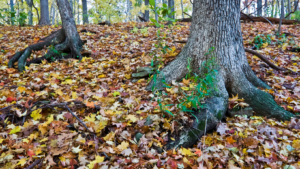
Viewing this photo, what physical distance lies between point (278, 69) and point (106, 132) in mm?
3759

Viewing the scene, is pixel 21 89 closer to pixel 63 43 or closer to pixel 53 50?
pixel 53 50

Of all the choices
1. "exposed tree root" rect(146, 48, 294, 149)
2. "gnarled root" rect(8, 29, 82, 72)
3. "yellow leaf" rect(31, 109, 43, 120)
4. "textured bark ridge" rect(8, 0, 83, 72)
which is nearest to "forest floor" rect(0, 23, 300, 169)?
"yellow leaf" rect(31, 109, 43, 120)

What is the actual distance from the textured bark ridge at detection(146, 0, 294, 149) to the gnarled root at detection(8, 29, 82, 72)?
2893 millimetres

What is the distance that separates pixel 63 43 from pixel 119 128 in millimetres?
3708

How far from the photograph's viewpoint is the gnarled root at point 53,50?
14.4 ft

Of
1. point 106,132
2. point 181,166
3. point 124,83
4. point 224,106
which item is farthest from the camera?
point 124,83

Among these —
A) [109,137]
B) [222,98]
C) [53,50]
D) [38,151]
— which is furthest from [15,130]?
[53,50]

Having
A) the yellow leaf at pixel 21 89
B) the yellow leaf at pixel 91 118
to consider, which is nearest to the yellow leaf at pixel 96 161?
the yellow leaf at pixel 91 118

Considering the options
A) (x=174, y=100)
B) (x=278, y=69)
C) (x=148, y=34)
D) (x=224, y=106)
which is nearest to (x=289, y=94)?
(x=278, y=69)

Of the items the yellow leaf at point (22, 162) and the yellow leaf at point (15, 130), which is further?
the yellow leaf at point (15, 130)

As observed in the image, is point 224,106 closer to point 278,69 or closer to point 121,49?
point 278,69

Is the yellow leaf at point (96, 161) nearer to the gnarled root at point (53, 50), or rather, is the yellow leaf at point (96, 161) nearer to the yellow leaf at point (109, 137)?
the yellow leaf at point (109, 137)

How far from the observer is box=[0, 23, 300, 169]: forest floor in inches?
74.4

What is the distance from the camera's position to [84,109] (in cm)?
264
